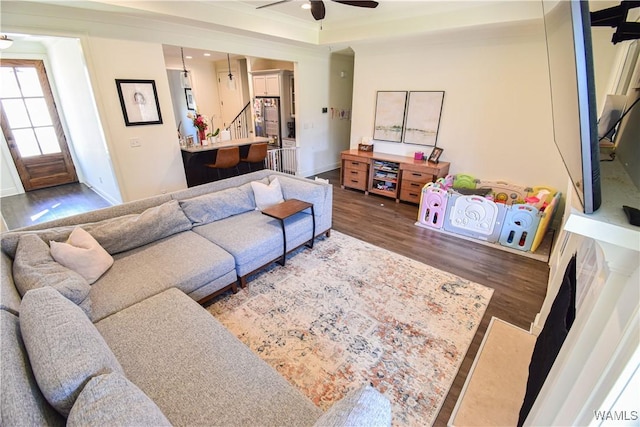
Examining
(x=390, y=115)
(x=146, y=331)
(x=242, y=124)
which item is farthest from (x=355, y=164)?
(x=146, y=331)

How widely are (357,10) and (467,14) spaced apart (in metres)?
1.42

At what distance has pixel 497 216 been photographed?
3396 mm

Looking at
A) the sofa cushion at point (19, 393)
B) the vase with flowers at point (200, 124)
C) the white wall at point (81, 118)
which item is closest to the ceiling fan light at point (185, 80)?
the white wall at point (81, 118)

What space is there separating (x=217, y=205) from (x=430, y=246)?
2536mm

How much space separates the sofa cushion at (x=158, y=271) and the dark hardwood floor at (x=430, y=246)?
1841mm

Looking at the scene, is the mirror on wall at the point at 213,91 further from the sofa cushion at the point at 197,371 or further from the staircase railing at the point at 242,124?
the sofa cushion at the point at 197,371

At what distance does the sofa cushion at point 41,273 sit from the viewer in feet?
5.26

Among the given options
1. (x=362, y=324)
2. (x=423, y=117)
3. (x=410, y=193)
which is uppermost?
(x=423, y=117)

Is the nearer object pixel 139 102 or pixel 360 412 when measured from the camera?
pixel 360 412

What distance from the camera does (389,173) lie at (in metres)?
4.85

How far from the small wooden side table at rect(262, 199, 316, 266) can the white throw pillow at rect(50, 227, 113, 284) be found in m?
1.35

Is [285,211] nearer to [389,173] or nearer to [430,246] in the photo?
[430,246]

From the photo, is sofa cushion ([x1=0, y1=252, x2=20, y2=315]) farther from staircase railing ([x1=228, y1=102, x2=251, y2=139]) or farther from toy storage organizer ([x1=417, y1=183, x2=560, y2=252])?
staircase railing ([x1=228, y1=102, x2=251, y2=139])

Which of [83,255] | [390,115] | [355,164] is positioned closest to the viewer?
[83,255]
